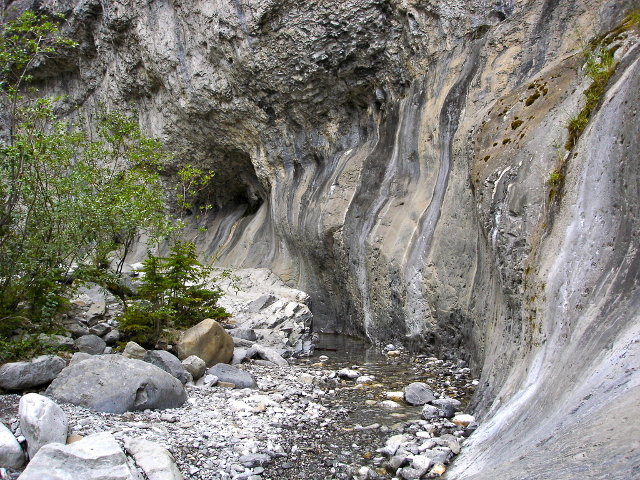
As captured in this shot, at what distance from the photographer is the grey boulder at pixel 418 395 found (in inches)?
272

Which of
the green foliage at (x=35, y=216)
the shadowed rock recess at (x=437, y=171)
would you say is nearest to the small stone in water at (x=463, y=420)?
the shadowed rock recess at (x=437, y=171)

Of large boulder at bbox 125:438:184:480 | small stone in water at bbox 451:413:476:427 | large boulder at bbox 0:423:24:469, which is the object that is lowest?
small stone in water at bbox 451:413:476:427

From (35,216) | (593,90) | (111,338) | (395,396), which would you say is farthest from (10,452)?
(593,90)

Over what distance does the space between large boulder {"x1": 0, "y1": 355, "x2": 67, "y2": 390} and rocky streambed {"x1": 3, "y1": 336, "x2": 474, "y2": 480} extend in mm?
255

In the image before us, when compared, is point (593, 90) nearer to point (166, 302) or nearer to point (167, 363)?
point (167, 363)

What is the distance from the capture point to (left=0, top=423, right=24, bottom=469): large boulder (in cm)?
424

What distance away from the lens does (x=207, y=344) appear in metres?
8.63

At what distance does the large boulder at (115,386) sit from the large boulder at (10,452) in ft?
4.75

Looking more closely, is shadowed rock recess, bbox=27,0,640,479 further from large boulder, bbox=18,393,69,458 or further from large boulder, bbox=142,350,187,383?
large boulder, bbox=142,350,187,383

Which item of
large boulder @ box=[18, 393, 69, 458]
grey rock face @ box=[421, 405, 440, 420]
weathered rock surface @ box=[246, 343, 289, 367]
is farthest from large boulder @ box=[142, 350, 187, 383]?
grey rock face @ box=[421, 405, 440, 420]

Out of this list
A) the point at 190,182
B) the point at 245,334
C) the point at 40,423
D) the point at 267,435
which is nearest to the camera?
the point at 40,423

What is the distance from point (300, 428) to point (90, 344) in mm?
4364

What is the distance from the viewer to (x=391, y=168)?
1371 centimetres

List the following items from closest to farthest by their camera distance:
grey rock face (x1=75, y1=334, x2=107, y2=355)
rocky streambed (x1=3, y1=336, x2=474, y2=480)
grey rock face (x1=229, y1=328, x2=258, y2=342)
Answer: rocky streambed (x1=3, y1=336, x2=474, y2=480) → grey rock face (x1=75, y1=334, x2=107, y2=355) → grey rock face (x1=229, y1=328, x2=258, y2=342)
